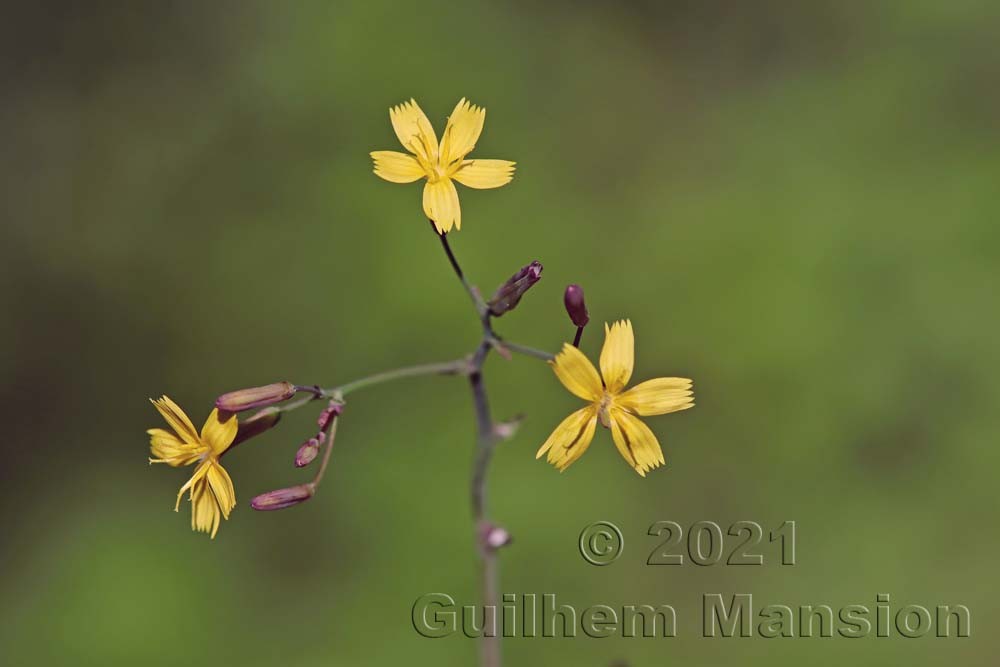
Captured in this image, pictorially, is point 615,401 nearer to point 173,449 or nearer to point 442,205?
point 442,205

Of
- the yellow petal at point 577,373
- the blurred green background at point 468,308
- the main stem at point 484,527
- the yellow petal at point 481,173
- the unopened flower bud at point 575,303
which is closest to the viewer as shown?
the main stem at point 484,527

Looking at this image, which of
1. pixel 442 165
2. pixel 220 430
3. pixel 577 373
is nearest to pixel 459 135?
pixel 442 165

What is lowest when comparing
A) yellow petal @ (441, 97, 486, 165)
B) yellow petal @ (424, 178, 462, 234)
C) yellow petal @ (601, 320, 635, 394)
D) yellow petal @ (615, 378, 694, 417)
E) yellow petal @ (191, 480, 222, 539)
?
yellow petal @ (191, 480, 222, 539)

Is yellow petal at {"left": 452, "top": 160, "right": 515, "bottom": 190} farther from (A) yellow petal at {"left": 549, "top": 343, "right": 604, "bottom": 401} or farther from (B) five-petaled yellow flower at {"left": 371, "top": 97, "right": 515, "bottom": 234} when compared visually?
(A) yellow petal at {"left": 549, "top": 343, "right": 604, "bottom": 401}

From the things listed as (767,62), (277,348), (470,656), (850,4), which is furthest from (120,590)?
(850,4)

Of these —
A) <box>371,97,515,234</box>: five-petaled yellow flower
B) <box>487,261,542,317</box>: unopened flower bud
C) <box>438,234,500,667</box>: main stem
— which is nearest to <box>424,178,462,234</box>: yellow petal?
<box>371,97,515,234</box>: five-petaled yellow flower

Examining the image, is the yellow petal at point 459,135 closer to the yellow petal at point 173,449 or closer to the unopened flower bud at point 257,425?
the unopened flower bud at point 257,425

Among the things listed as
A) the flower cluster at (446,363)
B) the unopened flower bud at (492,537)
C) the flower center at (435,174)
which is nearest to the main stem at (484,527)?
the unopened flower bud at (492,537)
